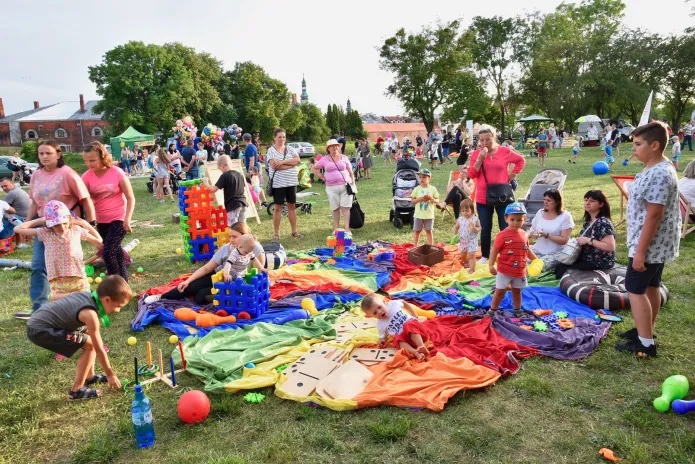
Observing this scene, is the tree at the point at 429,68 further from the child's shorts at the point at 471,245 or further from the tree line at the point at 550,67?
the child's shorts at the point at 471,245

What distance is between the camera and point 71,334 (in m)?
3.71

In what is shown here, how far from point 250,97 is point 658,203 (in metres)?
59.9

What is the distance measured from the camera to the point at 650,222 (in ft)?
12.3

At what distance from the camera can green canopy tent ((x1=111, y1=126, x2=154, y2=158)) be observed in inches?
1494

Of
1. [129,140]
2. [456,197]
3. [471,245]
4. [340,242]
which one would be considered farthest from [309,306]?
[129,140]

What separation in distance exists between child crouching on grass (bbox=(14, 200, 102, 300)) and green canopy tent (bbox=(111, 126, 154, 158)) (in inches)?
1432

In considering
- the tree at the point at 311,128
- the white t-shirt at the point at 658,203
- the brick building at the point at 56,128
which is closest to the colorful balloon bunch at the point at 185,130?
the white t-shirt at the point at 658,203

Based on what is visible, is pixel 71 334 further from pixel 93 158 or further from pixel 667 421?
pixel 667 421

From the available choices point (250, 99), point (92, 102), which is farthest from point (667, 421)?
point (92, 102)

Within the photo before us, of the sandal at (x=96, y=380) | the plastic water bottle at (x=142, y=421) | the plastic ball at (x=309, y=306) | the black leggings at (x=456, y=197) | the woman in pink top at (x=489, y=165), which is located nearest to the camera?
the plastic water bottle at (x=142, y=421)

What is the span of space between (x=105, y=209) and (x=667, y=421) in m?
5.83

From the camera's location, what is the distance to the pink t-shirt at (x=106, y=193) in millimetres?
5746

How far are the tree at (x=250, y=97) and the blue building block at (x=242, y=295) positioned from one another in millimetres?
55696

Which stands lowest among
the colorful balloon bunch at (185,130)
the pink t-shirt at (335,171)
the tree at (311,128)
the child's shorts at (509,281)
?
the child's shorts at (509,281)
